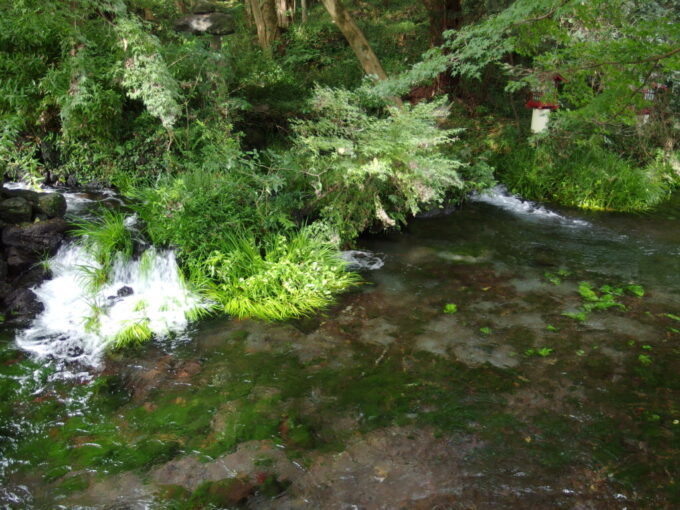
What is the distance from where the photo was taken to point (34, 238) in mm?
6176

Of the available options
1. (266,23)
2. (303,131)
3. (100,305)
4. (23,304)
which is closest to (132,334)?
(100,305)

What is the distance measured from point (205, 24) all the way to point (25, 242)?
392 inches

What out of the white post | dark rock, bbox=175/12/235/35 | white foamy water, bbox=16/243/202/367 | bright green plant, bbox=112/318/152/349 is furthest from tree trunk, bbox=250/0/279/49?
bright green plant, bbox=112/318/152/349

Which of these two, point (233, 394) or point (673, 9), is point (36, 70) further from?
point (673, 9)

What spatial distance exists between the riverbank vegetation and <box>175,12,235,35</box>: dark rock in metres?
1.78

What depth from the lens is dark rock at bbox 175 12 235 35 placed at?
45.6 feet

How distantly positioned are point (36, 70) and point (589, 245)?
910cm

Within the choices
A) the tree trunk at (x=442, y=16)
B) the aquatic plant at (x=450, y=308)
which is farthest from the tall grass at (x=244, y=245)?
the tree trunk at (x=442, y=16)

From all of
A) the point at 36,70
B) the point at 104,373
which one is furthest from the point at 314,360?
the point at 36,70

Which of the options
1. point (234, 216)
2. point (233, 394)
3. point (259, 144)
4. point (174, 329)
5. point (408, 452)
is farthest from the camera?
point (259, 144)

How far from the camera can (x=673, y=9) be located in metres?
10.0

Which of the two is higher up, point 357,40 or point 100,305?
point 357,40

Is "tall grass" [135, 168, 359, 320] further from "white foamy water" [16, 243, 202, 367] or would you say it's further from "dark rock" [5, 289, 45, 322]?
"dark rock" [5, 289, 45, 322]

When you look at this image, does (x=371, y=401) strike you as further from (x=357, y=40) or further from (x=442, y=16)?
(x=442, y=16)
